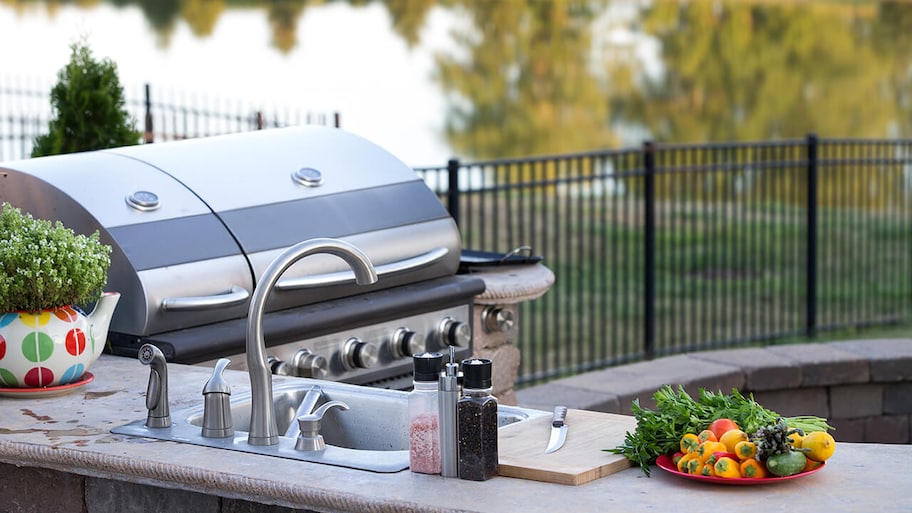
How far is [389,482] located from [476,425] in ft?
A: 0.74

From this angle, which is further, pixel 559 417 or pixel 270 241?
pixel 270 241

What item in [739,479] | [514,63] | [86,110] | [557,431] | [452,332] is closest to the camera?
[739,479]

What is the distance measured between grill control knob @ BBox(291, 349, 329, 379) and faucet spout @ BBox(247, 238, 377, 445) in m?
1.19

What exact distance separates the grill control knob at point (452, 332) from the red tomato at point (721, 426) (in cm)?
218

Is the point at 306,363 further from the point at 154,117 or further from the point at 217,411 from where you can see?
the point at 154,117

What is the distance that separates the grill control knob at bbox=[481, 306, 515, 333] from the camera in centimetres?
518

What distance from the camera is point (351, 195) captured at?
4750 millimetres

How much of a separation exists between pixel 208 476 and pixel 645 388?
3694 millimetres

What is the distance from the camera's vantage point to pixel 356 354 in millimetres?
4414

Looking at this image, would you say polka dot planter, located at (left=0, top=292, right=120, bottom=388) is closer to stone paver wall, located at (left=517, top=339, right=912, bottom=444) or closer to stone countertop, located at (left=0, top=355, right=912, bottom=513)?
stone countertop, located at (left=0, top=355, right=912, bottom=513)

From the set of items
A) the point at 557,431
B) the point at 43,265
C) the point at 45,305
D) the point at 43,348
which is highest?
the point at 43,265

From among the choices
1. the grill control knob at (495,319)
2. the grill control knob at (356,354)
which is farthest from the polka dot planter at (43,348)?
the grill control knob at (495,319)

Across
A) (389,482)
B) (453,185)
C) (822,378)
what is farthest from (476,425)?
(453,185)

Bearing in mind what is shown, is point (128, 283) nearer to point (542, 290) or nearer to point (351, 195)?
point (351, 195)
